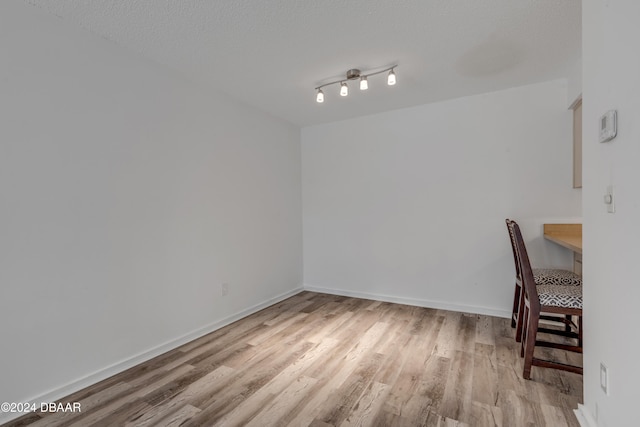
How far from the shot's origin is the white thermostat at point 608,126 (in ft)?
3.87

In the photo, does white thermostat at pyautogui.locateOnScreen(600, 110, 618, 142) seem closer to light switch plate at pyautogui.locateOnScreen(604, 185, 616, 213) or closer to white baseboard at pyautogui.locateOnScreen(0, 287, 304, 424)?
light switch plate at pyautogui.locateOnScreen(604, 185, 616, 213)

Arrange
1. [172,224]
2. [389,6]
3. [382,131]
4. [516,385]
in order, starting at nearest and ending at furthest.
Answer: [389,6], [516,385], [172,224], [382,131]

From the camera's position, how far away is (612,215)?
48.1 inches

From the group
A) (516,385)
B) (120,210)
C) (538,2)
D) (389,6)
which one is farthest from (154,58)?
(516,385)

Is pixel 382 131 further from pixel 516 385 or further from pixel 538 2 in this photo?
pixel 516 385

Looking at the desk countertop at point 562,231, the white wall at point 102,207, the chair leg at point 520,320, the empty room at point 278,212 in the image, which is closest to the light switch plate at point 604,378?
the empty room at point 278,212

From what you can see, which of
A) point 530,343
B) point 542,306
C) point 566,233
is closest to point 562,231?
point 566,233

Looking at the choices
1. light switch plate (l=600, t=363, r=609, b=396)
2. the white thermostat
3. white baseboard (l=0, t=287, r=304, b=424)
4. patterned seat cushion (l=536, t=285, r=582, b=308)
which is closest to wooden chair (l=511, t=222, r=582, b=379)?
patterned seat cushion (l=536, t=285, r=582, b=308)

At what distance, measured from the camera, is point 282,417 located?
1.69 meters

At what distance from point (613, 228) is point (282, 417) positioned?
185 centimetres

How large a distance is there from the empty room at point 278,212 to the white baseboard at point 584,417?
0.01m

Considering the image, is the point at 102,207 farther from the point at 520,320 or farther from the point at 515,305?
the point at 515,305

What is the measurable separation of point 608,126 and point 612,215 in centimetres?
37

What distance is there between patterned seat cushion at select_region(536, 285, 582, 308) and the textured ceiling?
180 cm
